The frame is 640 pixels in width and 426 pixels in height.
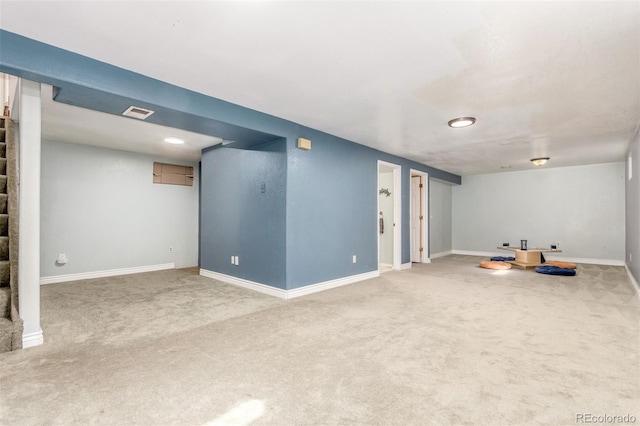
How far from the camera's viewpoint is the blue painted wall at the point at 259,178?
8.11 ft

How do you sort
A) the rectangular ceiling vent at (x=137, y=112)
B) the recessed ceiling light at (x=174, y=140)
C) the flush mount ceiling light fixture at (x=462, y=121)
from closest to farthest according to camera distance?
1. the rectangular ceiling vent at (x=137, y=112)
2. the flush mount ceiling light fixture at (x=462, y=121)
3. the recessed ceiling light at (x=174, y=140)

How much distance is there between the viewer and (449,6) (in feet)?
5.96

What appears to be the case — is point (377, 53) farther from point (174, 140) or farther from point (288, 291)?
point (174, 140)

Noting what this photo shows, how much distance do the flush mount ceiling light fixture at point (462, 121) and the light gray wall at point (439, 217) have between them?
4.31 m

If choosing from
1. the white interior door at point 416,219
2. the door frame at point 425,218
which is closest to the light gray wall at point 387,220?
the door frame at point 425,218

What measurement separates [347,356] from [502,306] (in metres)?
2.26

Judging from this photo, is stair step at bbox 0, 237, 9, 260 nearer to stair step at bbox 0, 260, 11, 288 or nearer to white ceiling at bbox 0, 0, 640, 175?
stair step at bbox 0, 260, 11, 288

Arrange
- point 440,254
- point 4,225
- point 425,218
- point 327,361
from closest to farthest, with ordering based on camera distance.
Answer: point 327,361
point 4,225
point 425,218
point 440,254

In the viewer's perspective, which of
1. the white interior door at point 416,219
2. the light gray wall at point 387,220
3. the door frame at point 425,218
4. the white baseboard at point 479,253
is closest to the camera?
the light gray wall at point 387,220

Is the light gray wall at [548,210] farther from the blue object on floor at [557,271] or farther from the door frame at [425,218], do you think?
the blue object on floor at [557,271]

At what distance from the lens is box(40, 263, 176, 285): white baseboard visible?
4996 millimetres

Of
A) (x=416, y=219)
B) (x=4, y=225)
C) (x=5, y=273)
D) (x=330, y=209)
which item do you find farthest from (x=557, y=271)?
(x=4, y=225)

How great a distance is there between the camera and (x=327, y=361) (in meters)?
2.28

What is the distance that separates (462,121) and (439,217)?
5.09m
